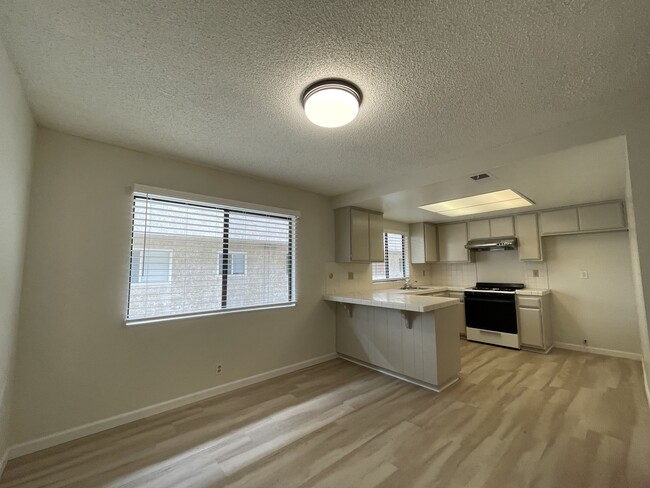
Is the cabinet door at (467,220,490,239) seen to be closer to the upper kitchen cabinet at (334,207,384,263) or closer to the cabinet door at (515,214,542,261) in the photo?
the cabinet door at (515,214,542,261)

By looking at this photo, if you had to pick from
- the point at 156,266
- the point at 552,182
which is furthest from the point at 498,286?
the point at 156,266

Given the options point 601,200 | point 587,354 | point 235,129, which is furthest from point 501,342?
point 235,129

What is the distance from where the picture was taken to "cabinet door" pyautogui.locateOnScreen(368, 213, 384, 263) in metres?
4.14

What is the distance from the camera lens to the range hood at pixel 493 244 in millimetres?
4469

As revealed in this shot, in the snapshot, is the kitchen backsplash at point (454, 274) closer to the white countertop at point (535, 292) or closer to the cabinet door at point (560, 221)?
the white countertop at point (535, 292)

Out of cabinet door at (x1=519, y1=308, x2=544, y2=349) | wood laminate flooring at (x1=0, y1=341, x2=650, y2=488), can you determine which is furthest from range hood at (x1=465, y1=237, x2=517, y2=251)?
wood laminate flooring at (x1=0, y1=341, x2=650, y2=488)

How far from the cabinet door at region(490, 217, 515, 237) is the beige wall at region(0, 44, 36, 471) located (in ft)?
18.6

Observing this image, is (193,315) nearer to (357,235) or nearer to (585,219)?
(357,235)

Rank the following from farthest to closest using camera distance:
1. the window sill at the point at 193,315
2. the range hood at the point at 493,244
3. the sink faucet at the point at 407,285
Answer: the sink faucet at the point at 407,285 → the range hood at the point at 493,244 → the window sill at the point at 193,315

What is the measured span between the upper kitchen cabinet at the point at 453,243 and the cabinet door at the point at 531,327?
134cm

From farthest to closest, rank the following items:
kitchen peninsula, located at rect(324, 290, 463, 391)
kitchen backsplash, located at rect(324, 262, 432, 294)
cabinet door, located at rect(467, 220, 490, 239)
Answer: cabinet door, located at rect(467, 220, 490, 239) → kitchen backsplash, located at rect(324, 262, 432, 294) → kitchen peninsula, located at rect(324, 290, 463, 391)

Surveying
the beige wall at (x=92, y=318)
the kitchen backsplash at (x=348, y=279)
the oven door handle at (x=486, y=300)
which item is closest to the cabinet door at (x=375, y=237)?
the kitchen backsplash at (x=348, y=279)

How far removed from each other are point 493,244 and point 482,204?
3.72ft

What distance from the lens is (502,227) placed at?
4672mm
